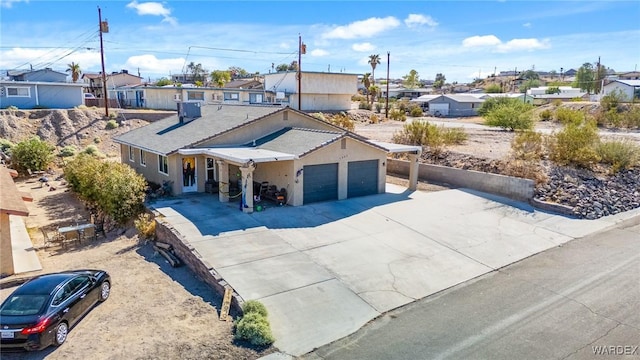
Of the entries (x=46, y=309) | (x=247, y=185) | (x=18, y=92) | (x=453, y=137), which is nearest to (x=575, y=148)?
(x=453, y=137)

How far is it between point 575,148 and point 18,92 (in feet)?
168

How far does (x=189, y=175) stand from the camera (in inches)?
860

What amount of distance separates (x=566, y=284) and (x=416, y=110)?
5895 centimetres

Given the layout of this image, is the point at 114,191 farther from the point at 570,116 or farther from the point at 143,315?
the point at 570,116

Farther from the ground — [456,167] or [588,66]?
[588,66]

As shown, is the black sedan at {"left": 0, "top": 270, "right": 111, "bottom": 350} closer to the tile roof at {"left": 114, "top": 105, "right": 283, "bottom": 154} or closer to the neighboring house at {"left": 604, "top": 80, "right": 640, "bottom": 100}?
the tile roof at {"left": 114, "top": 105, "right": 283, "bottom": 154}

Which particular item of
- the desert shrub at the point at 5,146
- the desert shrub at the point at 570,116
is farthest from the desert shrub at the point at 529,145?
the desert shrub at the point at 5,146

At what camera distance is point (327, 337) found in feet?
32.6

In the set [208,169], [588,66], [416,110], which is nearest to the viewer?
[208,169]

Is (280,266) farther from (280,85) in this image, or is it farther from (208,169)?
(280,85)

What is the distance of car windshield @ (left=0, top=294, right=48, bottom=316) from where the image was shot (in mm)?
9352

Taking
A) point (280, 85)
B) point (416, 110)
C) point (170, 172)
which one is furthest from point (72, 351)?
point (416, 110)

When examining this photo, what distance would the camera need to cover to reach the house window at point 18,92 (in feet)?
146

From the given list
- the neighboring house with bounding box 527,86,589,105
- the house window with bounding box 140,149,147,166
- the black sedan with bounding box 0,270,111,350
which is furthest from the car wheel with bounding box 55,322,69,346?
the neighboring house with bounding box 527,86,589,105
